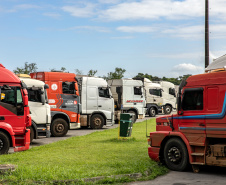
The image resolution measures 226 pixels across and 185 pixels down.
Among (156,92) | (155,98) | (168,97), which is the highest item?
(156,92)

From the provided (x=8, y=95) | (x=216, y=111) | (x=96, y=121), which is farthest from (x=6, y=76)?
(x=96, y=121)

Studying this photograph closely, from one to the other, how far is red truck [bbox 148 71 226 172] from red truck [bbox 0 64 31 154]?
18.7 ft

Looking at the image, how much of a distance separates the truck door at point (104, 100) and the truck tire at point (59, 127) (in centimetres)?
416

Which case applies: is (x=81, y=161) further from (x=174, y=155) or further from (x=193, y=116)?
(x=193, y=116)

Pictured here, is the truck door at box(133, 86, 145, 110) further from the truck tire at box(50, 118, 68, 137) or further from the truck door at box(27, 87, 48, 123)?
the truck door at box(27, 87, 48, 123)

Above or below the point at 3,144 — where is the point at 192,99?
above

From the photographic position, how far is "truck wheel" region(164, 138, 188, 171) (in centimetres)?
1105

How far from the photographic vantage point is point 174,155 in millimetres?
11312

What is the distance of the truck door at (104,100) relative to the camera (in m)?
25.7

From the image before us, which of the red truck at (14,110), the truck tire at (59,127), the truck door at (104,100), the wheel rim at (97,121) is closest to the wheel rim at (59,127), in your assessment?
the truck tire at (59,127)

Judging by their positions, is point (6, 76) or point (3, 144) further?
point (6, 76)

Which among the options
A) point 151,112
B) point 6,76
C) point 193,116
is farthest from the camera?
point 151,112

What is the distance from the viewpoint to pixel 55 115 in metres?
22.2

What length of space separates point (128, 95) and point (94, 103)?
6117 mm
